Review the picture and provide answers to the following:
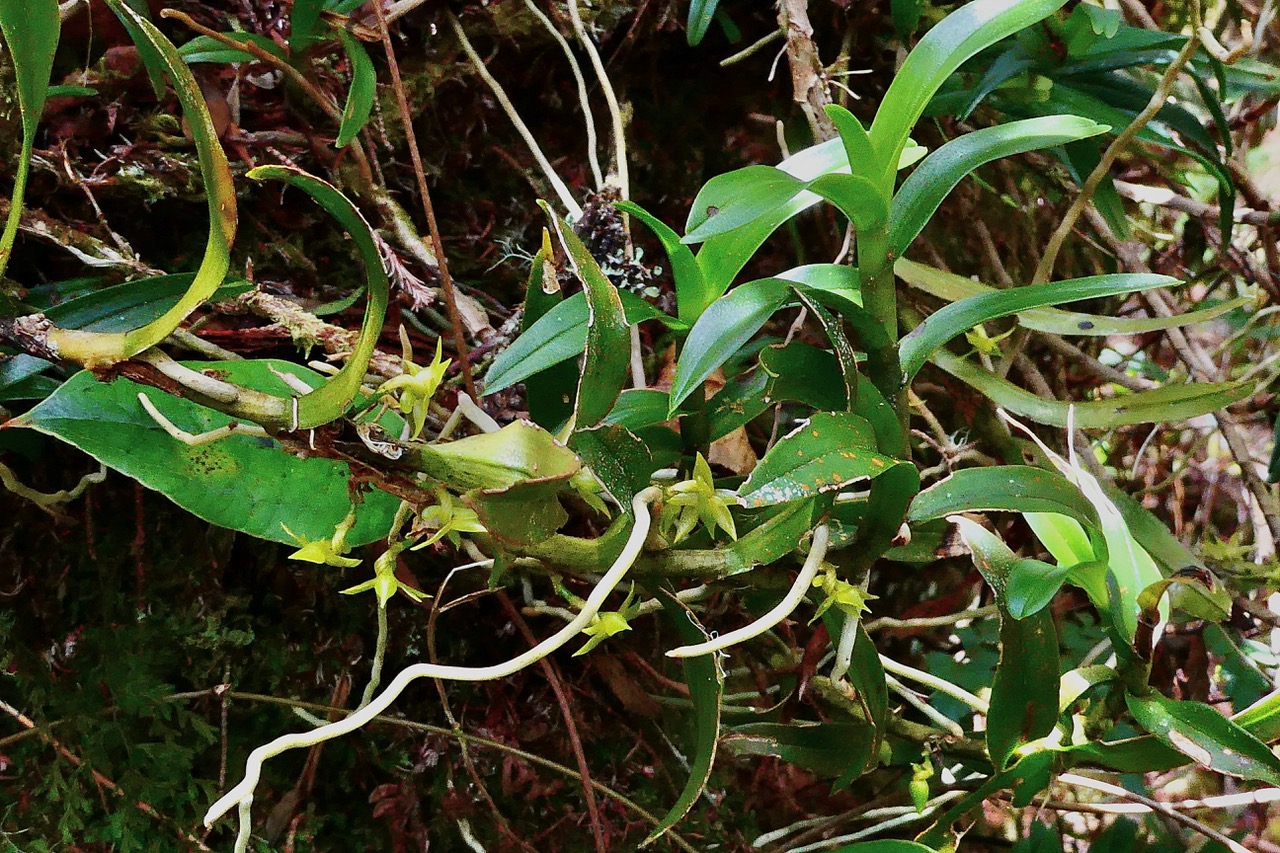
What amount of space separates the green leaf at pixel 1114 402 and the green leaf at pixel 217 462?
364mm

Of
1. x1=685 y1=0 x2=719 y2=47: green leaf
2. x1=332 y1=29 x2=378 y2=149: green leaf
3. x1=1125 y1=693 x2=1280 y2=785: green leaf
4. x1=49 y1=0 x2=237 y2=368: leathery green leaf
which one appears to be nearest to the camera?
x1=49 y1=0 x2=237 y2=368: leathery green leaf

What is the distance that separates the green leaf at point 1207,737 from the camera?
1.41 feet

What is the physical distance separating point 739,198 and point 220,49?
410 millimetres

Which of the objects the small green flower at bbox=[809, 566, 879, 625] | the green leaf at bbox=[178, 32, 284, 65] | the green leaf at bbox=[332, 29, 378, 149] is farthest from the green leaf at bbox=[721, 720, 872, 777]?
the green leaf at bbox=[178, 32, 284, 65]

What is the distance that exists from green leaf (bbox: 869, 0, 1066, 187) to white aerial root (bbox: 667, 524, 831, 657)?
18cm

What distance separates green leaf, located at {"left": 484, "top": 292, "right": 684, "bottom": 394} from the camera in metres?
0.41

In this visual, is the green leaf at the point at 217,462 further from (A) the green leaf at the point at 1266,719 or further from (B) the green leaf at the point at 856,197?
(A) the green leaf at the point at 1266,719

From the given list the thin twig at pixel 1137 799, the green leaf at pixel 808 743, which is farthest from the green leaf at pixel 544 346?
the thin twig at pixel 1137 799

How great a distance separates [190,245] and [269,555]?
0.23m

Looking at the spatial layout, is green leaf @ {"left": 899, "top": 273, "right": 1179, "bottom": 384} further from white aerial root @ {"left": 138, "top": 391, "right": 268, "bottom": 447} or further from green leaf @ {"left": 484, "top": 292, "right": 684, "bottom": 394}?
white aerial root @ {"left": 138, "top": 391, "right": 268, "bottom": 447}

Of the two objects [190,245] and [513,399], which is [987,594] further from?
[190,245]

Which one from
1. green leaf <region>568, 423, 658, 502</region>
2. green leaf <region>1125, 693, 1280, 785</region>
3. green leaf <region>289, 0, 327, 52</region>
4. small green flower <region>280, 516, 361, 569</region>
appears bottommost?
green leaf <region>1125, 693, 1280, 785</region>

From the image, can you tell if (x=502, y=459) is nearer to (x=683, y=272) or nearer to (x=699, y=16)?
(x=683, y=272)

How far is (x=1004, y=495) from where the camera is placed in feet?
1.38
